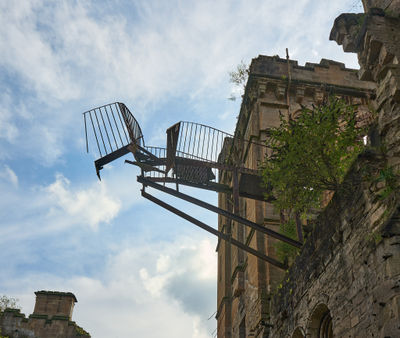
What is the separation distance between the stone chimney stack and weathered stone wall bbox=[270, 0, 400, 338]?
15.6 meters

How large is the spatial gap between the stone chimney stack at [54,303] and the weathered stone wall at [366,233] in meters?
15.6

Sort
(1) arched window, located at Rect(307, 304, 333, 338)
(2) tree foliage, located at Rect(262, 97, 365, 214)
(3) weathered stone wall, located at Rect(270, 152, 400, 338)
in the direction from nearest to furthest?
(3) weathered stone wall, located at Rect(270, 152, 400, 338), (1) arched window, located at Rect(307, 304, 333, 338), (2) tree foliage, located at Rect(262, 97, 365, 214)

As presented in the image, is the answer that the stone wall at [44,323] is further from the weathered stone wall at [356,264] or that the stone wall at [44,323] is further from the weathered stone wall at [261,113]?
the weathered stone wall at [356,264]

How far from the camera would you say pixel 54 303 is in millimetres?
21328

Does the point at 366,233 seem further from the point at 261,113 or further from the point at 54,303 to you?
the point at 54,303

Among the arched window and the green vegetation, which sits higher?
the green vegetation

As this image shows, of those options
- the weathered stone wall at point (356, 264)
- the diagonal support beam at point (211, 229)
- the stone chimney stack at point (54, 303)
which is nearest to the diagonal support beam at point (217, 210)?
the diagonal support beam at point (211, 229)

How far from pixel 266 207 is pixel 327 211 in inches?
238

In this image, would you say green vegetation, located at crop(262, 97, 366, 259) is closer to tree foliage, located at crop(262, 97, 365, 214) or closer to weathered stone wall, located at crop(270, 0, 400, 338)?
tree foliage, located at crop(262, 97, 365, 214)

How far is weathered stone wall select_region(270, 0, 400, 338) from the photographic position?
540cm

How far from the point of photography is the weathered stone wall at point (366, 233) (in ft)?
17.7

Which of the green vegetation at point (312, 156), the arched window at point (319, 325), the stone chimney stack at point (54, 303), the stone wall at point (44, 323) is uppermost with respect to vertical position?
the stone chimney stack at point (54, 303)

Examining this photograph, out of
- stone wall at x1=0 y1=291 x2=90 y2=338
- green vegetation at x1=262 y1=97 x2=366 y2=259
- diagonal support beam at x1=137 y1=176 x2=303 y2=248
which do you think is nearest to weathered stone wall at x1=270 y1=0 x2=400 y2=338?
green vegetation at x1=262 y1=97 x2=366 y2=259

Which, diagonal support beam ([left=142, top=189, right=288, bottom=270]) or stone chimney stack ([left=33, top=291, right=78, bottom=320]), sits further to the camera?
stone chimney stack ([left=33, top=291, right=78, bottom=320])
